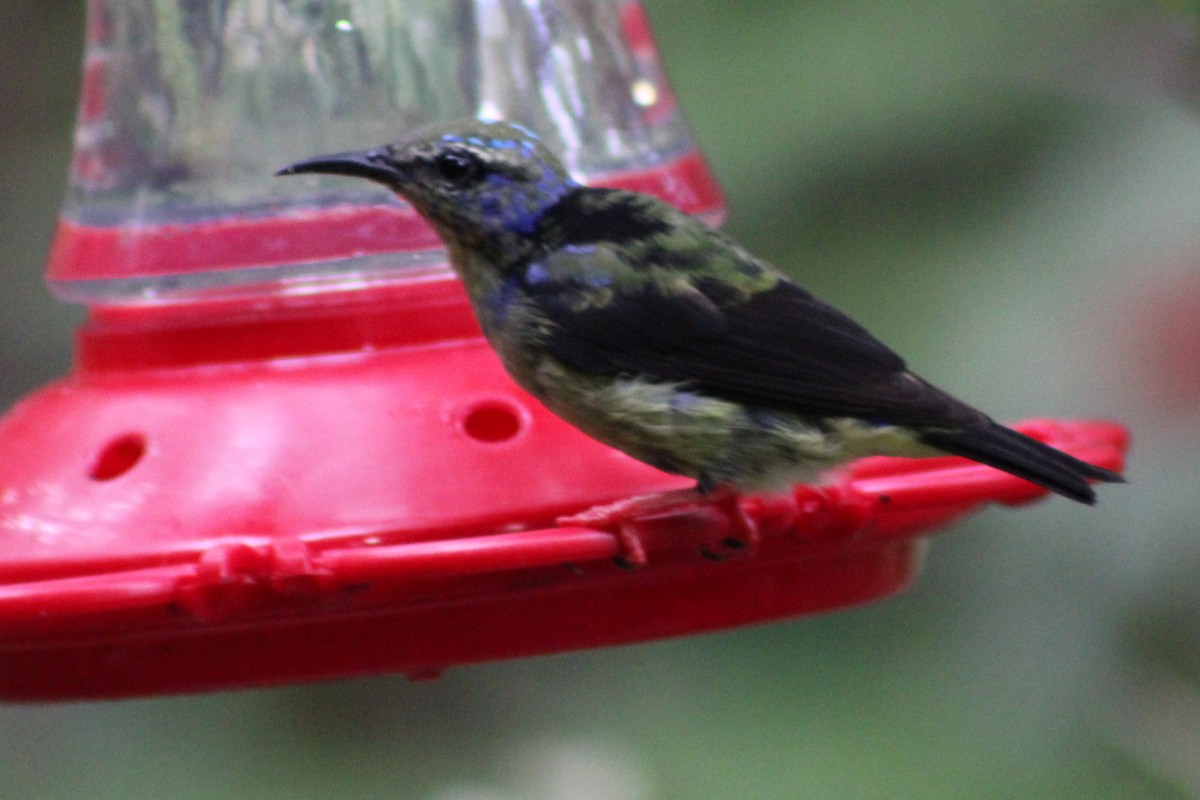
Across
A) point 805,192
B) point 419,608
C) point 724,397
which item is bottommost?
point 805,192

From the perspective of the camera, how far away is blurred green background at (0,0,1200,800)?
4887 mm

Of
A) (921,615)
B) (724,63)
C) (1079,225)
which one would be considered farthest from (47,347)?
(1079,225)

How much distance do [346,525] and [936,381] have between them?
137 inches

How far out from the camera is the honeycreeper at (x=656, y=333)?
9.04 feet

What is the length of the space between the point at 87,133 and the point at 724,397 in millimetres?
1470

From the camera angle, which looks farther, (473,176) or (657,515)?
(473,176)

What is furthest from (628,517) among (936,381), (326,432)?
(936,381)

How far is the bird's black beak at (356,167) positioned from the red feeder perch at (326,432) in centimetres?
30

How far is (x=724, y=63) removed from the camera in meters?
5.85

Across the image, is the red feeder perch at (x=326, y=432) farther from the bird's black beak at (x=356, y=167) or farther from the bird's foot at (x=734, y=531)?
the bird's black beak at (x=356, y=167)

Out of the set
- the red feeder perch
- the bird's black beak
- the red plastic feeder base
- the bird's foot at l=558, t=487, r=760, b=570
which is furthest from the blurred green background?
the bird's black beak

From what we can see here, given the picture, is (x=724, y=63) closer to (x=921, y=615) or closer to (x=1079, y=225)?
(x=1079, y=225)

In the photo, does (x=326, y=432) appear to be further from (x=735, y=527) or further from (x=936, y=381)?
(x=936, y=381)

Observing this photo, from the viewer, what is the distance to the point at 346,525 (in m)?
2.45
